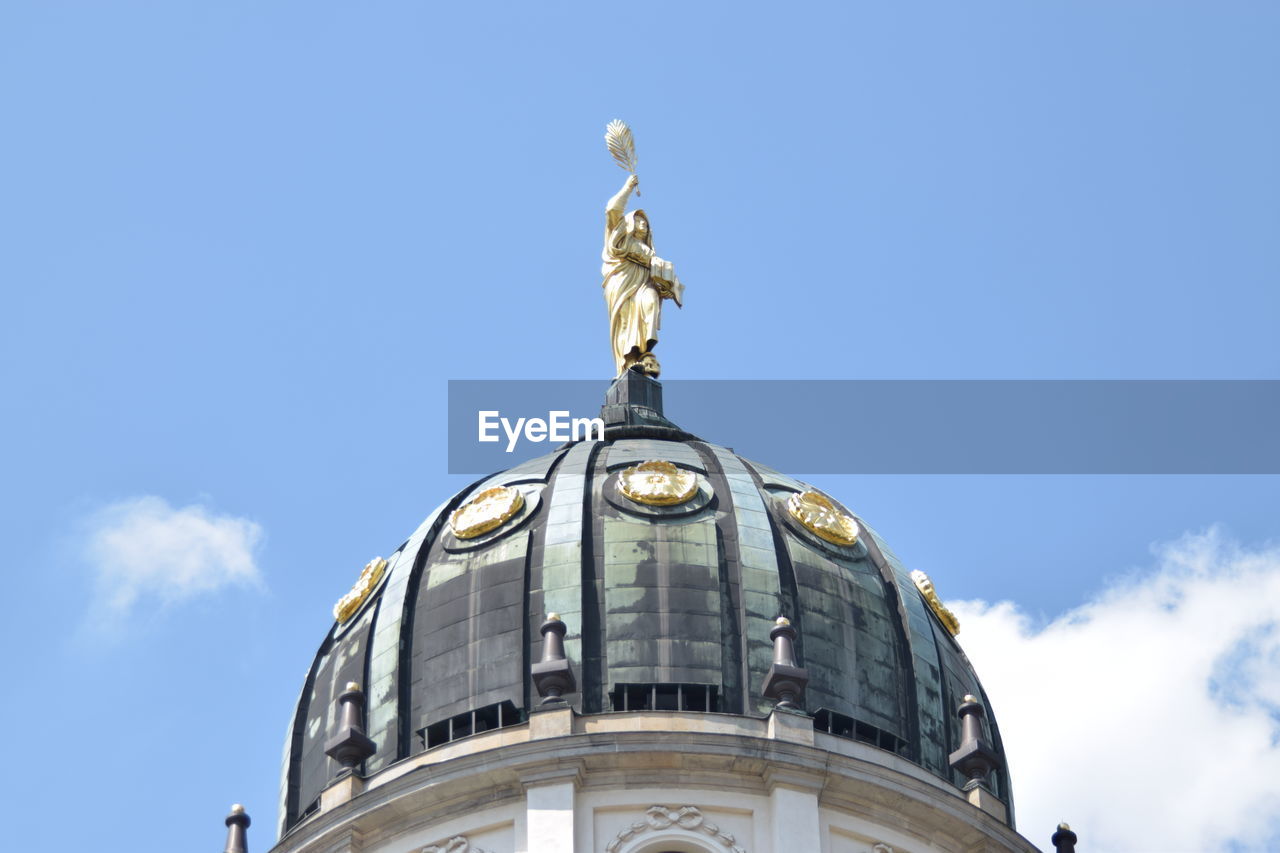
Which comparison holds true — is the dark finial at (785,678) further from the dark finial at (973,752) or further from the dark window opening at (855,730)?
the dark finial at (973,752)

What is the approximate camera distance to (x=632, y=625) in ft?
222

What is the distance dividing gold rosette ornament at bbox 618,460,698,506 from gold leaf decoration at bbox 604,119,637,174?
11.3 m

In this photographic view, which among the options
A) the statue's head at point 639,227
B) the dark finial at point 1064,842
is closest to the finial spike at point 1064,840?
the dark finial at point 1064,842

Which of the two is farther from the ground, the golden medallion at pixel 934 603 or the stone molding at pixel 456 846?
the golden medallion at pixel 934 603

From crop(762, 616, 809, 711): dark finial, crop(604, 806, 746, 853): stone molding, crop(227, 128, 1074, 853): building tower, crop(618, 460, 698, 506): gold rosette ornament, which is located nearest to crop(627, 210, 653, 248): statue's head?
crop(227, 128, 1074, 853): building tower

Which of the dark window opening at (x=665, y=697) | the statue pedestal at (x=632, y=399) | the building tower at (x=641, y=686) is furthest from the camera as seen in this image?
the statue pedestal at (x=632, y=399)

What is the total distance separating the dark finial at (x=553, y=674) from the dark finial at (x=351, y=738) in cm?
373

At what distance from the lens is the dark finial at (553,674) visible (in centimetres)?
6569

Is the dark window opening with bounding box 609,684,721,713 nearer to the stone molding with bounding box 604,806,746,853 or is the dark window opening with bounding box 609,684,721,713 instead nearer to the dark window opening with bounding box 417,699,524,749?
the dark window opening with bounding box 417,699,524,749

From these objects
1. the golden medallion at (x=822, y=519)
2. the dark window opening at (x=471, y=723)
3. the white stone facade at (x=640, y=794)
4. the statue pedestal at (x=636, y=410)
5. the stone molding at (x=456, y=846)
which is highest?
the statue pedestal at (x=636, y=410)

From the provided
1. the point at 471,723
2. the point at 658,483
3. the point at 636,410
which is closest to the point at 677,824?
the point at 471,723

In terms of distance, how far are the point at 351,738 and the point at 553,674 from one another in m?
4.36

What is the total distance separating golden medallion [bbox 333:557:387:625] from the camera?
71.8m

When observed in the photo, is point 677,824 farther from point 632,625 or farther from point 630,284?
point 630,284
